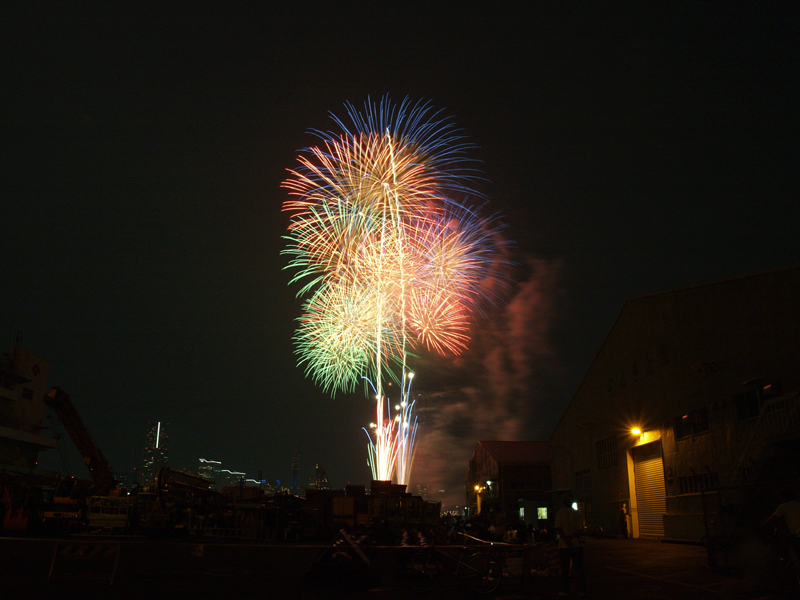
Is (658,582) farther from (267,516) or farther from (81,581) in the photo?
(267,516)

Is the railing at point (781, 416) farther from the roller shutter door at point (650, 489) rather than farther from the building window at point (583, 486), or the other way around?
the building window at point (583, 486)

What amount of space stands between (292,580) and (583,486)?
1228 inches

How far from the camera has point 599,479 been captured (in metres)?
35.6

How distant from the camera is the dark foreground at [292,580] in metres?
9.70

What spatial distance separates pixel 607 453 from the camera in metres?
34.5

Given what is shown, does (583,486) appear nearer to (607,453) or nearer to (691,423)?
(607,453)

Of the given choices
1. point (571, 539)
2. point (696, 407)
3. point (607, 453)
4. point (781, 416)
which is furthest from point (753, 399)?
point (607, 453)

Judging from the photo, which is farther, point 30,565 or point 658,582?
point 30,565

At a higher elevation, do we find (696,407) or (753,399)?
(696,407)

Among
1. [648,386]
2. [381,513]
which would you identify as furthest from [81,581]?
[648,386]

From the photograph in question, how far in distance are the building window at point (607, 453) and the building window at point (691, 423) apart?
7702 mm

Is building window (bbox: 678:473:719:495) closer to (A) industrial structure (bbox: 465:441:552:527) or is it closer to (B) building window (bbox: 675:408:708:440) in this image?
(B) building window (bbox: 675:408:708:440)

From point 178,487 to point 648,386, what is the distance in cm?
2351

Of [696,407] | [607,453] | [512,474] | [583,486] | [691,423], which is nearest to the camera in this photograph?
[696,407]
